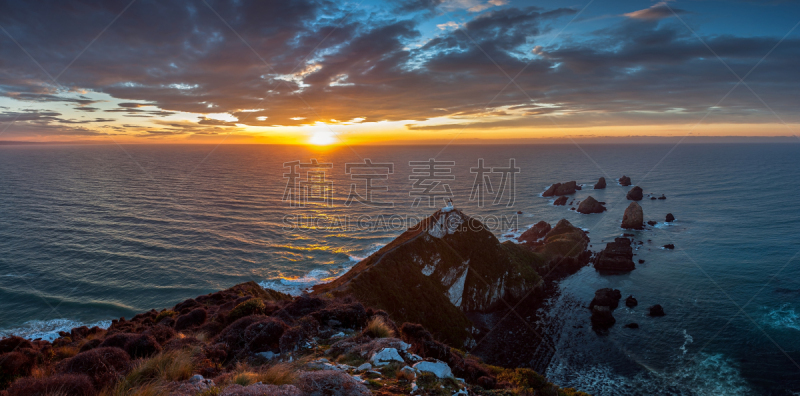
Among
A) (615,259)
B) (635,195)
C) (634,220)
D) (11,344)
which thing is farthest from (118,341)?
(635,195)

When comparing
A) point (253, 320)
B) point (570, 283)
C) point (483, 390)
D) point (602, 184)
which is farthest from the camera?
point (602, 184)

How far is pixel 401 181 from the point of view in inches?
5787

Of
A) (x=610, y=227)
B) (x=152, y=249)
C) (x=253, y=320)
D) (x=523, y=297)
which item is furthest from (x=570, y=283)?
(x=152, y=249)

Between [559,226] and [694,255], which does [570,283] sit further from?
[694,255]

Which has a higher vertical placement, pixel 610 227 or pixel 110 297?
pixel 610 227

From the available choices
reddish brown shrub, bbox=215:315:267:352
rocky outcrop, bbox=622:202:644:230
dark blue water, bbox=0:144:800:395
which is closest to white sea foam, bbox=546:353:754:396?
dark blue water, bbox=0:144:800:395

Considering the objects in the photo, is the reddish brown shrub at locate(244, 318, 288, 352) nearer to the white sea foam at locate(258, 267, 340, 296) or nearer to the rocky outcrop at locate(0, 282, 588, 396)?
the rocky outcrop at locate(0, 282, 588, 396)

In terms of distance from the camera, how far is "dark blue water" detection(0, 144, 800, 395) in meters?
34.5

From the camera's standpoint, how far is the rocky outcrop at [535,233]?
237 feet

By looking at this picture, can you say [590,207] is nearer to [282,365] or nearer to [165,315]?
[165,315]

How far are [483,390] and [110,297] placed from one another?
5408cm

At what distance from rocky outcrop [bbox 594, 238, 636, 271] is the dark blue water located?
218 cm

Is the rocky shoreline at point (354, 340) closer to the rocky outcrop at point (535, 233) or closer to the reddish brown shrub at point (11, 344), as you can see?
the reddish brown shrub at point (11, 344)

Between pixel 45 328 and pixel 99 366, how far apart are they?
44811 millimetres
